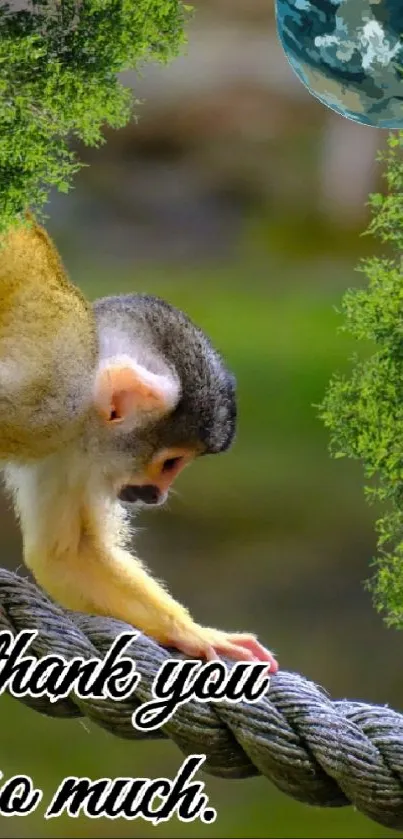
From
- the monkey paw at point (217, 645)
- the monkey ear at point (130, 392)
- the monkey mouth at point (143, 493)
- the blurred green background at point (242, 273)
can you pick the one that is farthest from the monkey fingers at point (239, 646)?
the blurred green background at point (242, 273)

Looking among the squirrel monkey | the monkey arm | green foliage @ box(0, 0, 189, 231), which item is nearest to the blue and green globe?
green foliage @ box(0, 0, 189, 231)

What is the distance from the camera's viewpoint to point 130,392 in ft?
5.75

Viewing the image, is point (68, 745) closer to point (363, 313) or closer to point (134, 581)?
point (134, 581)

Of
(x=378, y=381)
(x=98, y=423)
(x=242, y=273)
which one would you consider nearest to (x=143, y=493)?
(x=98, y=423)

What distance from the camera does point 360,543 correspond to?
155 inches

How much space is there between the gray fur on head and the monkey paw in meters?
0.31

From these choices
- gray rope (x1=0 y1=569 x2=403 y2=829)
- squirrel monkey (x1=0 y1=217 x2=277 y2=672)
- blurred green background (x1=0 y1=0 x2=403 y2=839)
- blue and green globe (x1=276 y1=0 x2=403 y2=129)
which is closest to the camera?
blue and green globe (x1=276 y1=0 x2=403 y2=129)

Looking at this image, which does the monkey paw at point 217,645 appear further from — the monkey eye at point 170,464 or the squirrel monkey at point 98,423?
the monkey eye at point 170,464

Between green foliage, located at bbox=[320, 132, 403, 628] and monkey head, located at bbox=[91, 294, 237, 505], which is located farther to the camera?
monkey head, located at bbox=[91, 294, 237, 505]

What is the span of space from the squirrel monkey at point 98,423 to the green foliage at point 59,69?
0.50ft

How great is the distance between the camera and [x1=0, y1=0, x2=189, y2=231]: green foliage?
1411 millimetres

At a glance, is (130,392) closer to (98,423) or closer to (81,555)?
(98,423)

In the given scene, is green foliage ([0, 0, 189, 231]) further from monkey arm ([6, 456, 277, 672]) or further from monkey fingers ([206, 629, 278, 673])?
monkey fingers ([206, 629, 278, 673])

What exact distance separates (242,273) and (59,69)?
8.56 feet
